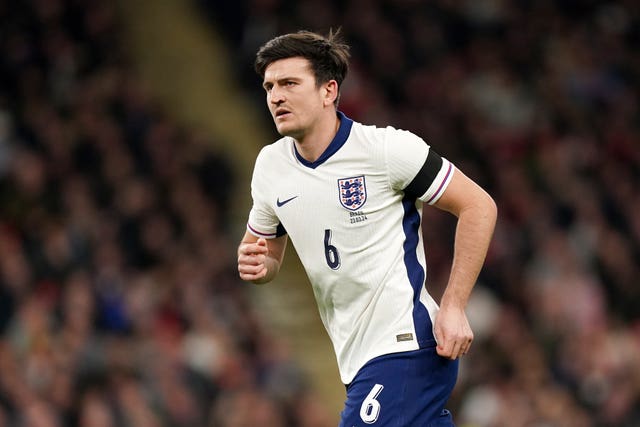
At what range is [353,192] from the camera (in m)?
4.58

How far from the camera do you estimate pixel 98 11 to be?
43.5 feet

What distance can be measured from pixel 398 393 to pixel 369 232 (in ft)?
2.05

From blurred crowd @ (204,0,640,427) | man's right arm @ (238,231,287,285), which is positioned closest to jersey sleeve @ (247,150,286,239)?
man's right arm @ (238,231,287,285)

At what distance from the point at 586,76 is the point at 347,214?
34.9 feet

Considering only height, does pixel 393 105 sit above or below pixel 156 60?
below

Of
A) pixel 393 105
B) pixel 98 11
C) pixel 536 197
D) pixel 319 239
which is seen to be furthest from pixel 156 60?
pixel 319 239

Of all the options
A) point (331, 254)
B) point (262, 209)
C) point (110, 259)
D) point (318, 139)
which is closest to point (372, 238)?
point (331, 254)

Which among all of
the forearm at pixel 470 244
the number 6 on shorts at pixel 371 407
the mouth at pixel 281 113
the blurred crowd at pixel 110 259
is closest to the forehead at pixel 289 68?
the mouth at pixel 281 113

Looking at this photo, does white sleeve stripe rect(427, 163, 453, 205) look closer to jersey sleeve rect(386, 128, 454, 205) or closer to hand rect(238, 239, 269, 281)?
jersey sleeve rect(386, 128, 454, 205)

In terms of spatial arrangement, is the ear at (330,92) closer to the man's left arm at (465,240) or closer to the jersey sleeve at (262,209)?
the jersey sleeve at (262,209)

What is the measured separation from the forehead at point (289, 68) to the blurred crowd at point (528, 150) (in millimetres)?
5880

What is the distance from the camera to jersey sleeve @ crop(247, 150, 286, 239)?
4.83 meters

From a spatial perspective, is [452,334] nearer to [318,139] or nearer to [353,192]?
[353,192]

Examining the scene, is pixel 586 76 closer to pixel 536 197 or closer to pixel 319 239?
pixel 536 197
